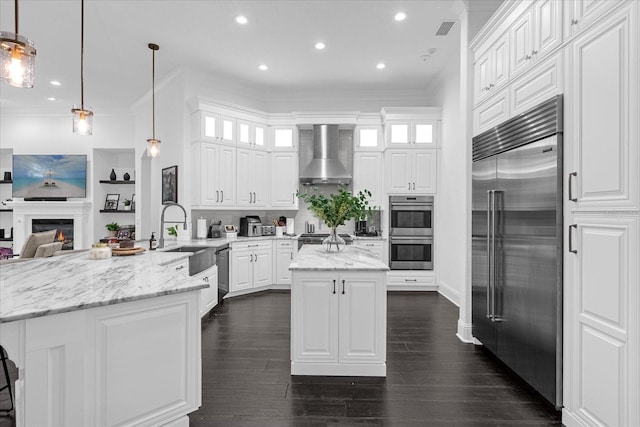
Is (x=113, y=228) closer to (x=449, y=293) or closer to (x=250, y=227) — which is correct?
(x=250, y=227)

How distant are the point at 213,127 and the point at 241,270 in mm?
2312

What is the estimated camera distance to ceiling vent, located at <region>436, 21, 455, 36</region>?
14.0 feet

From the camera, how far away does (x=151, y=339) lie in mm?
1932

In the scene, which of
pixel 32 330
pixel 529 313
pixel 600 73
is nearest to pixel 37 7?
pixel 32 330

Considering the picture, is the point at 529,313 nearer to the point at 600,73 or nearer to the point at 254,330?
the point at 600,73

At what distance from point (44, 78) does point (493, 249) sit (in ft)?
23.9

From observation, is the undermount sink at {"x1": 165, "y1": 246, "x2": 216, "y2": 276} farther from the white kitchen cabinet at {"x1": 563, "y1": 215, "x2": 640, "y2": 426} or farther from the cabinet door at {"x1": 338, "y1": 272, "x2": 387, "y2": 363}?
the white kitchen cabinet at {"x1": 563, "y1": 215, "x2": 640, "y2": 426}

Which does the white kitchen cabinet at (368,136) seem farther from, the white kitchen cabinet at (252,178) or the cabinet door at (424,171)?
the white kitchen cabinet at (252,178)

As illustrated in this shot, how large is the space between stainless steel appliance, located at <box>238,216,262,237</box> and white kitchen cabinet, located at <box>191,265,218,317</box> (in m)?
1.24

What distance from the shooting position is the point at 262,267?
593 cm

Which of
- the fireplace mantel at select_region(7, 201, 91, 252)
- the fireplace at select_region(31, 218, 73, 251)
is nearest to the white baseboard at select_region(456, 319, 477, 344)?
the fireplace mantel at select_region(7, 201, 91, 252)

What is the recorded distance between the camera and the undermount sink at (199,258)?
4.21 metres

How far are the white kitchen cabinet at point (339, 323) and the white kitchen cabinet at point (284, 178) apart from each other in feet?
11.8

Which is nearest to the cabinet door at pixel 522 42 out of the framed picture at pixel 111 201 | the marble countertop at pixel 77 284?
the marble countertop at pixel 77 284
